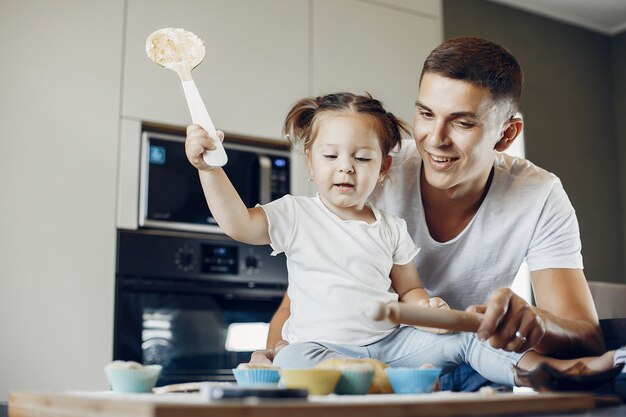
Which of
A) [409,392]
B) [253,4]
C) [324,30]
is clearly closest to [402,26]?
[324,30]

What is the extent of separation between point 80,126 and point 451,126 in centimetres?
125

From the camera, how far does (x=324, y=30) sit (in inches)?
116

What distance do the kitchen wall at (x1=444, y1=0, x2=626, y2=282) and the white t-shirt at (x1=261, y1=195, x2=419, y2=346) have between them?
113 inches

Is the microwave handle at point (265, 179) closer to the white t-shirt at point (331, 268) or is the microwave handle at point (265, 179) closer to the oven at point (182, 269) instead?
the oven at point (182, 269)

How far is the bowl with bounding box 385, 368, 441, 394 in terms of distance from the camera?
0.93 meters

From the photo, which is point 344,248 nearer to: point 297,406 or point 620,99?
point 297,406

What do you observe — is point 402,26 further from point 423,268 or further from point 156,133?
point 423,268

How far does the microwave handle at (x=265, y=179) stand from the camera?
275 cm

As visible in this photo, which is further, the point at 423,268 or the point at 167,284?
the point at 167,284

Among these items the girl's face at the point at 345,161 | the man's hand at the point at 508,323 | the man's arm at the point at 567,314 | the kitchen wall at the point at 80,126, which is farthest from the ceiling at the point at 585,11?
the man's hand at the point at 508,323

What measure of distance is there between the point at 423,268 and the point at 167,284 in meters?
1.01

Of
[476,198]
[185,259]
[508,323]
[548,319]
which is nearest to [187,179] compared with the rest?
[185,259]

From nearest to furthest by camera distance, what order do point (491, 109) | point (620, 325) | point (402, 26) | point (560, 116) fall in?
point (620, 325), point (491, 109), point (402, 26), point (560, 116)

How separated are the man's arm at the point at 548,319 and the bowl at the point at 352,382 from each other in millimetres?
189
